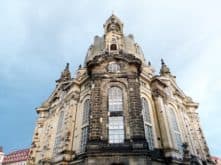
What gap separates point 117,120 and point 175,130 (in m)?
8.91

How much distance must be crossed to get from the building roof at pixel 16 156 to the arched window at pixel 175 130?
5685 centimetres

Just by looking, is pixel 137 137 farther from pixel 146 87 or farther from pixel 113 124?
pixel 146 87

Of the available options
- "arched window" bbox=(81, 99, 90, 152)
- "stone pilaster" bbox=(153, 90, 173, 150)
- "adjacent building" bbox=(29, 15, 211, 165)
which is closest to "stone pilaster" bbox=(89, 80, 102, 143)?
"adjacent building" bbox=(29, 15, 211, 165)

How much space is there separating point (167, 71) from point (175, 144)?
13754mm

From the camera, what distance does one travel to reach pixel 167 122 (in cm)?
2736

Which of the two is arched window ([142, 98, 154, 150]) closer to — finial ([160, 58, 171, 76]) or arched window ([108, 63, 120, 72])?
arched window ([108, 63, 120, 72])

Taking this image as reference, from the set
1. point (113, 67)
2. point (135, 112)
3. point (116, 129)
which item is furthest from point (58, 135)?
point (135, 112)

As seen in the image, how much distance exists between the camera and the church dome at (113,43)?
36906 millimetres

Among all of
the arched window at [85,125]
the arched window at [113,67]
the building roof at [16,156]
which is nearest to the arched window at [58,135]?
the arched window at [85,125]

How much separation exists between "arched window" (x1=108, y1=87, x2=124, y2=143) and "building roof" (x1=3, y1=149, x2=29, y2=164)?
57.2 meters

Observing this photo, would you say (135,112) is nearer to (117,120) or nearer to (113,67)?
(117,120)

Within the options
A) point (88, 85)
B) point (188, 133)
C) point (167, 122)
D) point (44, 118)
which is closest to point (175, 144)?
point (167, 122)

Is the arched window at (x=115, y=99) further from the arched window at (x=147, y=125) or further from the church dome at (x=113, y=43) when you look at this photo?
the church dome at (x=113, y=43)

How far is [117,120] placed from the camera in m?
24.2
